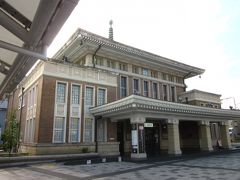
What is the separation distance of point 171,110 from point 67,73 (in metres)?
8.98

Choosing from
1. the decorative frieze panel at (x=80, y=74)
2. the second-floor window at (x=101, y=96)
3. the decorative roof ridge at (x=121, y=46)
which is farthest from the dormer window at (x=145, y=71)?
the second-floor window at (x=101, y=96)

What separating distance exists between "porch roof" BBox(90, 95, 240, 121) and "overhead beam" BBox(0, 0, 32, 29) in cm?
1219

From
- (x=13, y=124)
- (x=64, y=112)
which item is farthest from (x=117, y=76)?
(x=13, y=124)

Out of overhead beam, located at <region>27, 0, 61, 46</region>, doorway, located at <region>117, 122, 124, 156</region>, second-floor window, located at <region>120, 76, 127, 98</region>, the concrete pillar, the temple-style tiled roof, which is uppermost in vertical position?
the temple-style tiled roof

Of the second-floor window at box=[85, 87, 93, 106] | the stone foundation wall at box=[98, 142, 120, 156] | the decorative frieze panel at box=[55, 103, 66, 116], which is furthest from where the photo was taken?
the second-floor window at box=[85, 87, 93, 106]

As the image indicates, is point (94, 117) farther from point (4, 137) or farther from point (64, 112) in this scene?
point (4, 137)

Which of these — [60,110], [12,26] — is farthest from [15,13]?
[60,110]

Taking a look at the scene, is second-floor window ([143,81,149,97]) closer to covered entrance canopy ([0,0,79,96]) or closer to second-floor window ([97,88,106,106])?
second-floor window ([97,88,106,106])

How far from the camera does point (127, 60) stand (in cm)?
2262

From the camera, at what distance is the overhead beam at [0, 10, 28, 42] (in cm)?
244

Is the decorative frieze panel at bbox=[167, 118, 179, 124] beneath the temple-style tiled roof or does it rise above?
beneath

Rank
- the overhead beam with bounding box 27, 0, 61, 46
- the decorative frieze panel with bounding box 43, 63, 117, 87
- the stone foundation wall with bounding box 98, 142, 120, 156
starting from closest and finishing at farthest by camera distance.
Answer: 1. the overhead beam with bounding box 27, 0, 61, 46
2. the decorative frieze panel with bounding box 43, 63, 117, 87
3. the stone foundation wall with bounding box 98, 142, 120, 156

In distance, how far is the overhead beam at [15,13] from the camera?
249 centimetres

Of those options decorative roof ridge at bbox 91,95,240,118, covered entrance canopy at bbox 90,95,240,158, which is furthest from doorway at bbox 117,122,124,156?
decorative roof ridge at bbox 91,95,240,118
